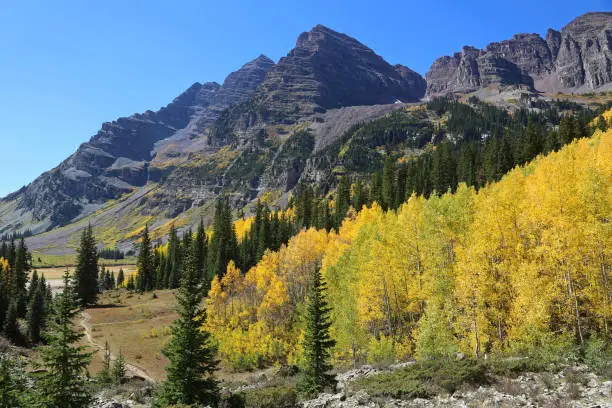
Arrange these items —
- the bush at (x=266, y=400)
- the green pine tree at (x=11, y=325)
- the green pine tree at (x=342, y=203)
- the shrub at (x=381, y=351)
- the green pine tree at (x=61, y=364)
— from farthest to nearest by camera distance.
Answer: the green pine tree at (x=342, y=203) < the green pine tree at (x=11, y=325) < the shrub at (x=381, y=351) < the bush at (x=266, y=400) < the green pine tree at (x=61, y=364)

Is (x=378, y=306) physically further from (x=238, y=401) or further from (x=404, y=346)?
(x=238, y=401)

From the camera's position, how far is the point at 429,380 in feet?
71.8

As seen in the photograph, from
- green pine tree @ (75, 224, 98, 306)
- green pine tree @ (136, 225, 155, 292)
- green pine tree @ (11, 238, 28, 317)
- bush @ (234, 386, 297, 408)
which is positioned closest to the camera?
bush @ (234, 386, 297, 408)

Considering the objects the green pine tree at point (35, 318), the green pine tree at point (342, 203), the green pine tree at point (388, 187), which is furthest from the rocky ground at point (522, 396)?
the green pine tree at point (342, 203)

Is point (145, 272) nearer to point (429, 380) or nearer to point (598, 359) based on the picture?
point (429, 380)

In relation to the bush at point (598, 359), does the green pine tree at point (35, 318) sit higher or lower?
lower

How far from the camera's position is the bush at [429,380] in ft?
67.1

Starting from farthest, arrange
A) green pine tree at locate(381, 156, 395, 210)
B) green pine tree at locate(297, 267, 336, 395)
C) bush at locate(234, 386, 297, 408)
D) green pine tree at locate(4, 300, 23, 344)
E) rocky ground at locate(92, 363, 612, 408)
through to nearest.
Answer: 1. green pine tree at locate(381, 156, 395, 210)
2. green pine tree at locate(4, 300, 23, 344)
3. green pine tree at locate(297, 267, 336, 395)
4. bush at locate(234, 386, 297, 408)
5. rocky ground at locate(92, 363, 612, 408)

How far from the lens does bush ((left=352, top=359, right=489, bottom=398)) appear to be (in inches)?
805

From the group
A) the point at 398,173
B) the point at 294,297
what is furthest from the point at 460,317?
the point at 398,173

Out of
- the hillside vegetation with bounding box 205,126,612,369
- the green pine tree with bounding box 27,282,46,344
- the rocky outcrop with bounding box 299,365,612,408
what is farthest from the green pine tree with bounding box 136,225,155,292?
the rocky outcrop with bounding box 299,365,612,408

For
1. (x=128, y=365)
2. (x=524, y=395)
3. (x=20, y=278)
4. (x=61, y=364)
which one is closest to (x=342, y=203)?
(x=128, y=365)

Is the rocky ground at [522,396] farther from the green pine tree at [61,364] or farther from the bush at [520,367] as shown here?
the green pine tree at [61,364]

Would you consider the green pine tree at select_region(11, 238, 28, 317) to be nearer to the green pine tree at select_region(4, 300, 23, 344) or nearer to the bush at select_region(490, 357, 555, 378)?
the green pine tree at select_region(4, 300, 23, 344)
